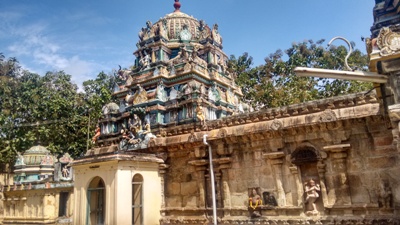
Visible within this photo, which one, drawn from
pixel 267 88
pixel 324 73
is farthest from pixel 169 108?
pixel 267 88

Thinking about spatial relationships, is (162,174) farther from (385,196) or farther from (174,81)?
(385,196)

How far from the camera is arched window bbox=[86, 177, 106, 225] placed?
469 inches

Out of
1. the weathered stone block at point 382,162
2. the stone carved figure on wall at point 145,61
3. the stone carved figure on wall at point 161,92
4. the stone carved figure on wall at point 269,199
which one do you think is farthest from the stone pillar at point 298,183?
the stone carved figure on wall at point 145,61

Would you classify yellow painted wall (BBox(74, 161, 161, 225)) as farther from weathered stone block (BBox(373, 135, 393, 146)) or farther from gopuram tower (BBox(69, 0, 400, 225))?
weathered stone block (BBox(373, 135, 393, 146))

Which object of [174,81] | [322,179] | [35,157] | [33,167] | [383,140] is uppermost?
[174,81]

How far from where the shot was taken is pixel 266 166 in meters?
10.6

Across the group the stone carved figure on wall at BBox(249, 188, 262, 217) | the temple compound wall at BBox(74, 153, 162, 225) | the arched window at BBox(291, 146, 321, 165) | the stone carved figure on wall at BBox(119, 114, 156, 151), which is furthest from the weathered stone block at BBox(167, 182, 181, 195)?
the arched window at BBox(291, 146, 321, 165)

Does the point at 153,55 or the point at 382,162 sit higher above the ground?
the point at 153,55

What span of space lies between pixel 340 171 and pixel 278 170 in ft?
6.00

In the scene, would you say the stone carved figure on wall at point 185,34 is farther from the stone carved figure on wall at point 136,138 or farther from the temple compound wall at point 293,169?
the temple compound wall at point 293,169

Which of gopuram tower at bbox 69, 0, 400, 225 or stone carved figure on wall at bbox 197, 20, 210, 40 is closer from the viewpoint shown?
gopuram tower at bbox 69, 0, 400, 225

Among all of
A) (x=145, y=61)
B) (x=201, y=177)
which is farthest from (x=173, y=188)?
(x=145, y=61)

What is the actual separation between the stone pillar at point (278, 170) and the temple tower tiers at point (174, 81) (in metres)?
5.18

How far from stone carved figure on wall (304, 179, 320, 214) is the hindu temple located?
0.09ft
